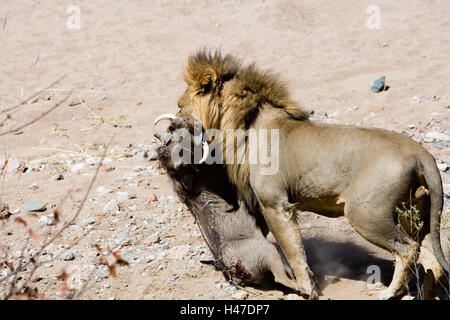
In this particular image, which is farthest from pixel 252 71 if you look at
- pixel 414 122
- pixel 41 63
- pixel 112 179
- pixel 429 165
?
pixel 41 63

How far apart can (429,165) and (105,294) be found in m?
2.62

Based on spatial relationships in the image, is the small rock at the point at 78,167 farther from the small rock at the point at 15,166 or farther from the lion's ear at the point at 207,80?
the lion's ear at the point at 207,80

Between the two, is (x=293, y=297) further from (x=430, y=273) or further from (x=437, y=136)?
(x=437, y=136)

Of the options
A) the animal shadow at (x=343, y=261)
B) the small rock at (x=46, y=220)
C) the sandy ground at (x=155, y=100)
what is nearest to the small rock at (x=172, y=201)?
the sandy ground at (x=155, y=100)

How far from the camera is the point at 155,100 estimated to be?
9.98m

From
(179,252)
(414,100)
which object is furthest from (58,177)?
(414,100)

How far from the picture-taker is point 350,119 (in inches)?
325

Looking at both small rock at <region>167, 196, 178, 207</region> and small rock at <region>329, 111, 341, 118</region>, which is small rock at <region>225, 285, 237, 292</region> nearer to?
small rock at <region>167, 196, 178, 207</region>

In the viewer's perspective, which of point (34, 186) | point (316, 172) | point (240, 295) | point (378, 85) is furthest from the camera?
point (378, 85)

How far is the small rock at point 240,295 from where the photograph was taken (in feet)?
15.2

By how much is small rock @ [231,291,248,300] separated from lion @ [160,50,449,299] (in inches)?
16.3

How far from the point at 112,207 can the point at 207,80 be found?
207 centimetres

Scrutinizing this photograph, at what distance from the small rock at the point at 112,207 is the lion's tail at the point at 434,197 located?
3.33 m
